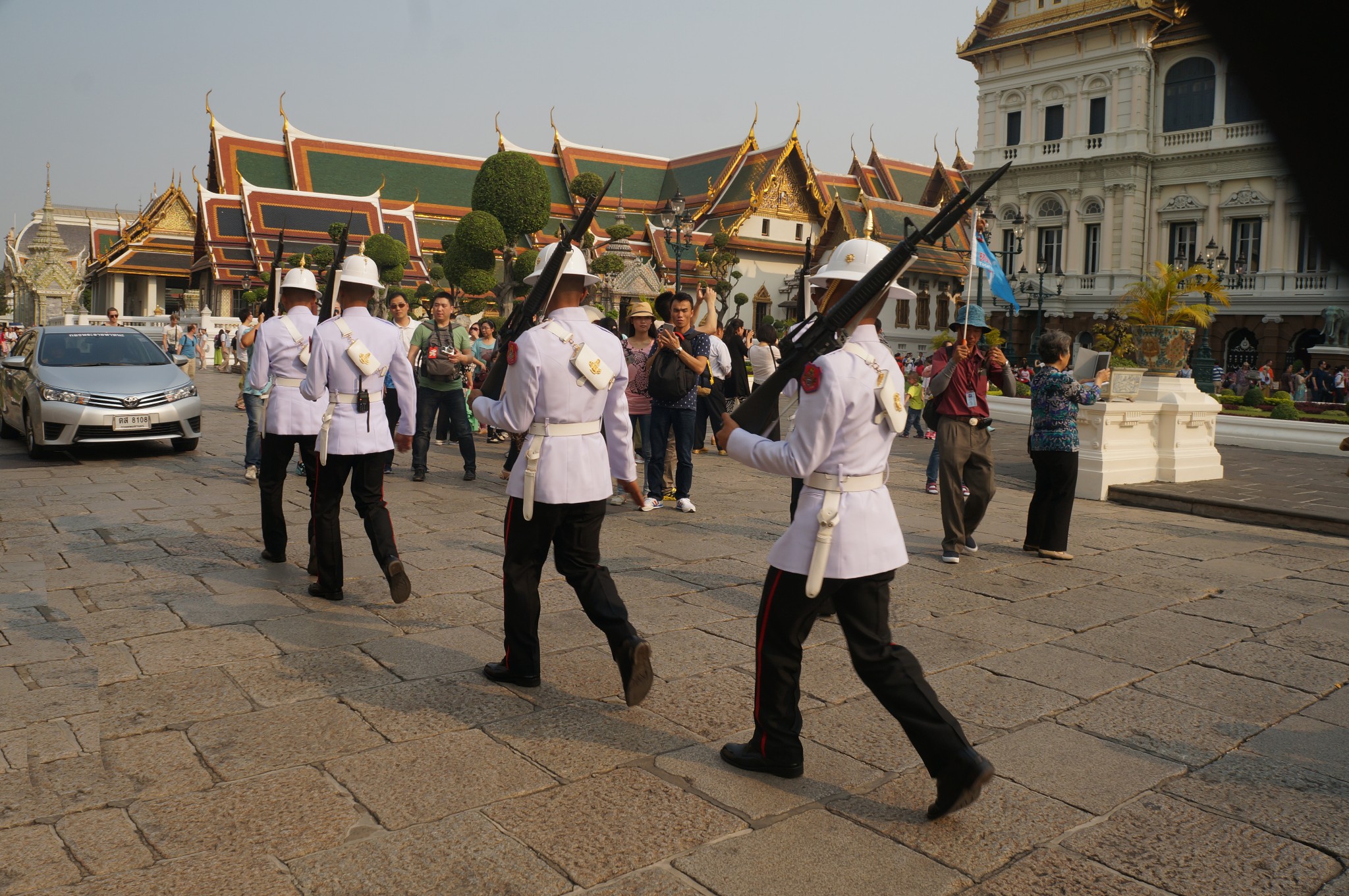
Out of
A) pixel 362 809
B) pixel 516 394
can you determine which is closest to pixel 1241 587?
pixel 516 394

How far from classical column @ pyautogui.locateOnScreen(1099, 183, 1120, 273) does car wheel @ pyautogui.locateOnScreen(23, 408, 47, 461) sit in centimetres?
3492

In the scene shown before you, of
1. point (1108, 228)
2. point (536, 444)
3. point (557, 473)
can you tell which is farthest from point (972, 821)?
point (1108, 228)

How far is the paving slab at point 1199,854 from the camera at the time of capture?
279 centimetres

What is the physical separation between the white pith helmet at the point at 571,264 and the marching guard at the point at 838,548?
116 centimetres

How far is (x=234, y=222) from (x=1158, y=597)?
131 feet

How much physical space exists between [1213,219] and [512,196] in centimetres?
2206

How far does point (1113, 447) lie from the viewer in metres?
10.6

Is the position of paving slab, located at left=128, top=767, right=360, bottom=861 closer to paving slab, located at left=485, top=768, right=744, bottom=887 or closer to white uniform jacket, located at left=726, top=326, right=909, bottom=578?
paving slab, located at left=485, top=768, right=744, bottom=887

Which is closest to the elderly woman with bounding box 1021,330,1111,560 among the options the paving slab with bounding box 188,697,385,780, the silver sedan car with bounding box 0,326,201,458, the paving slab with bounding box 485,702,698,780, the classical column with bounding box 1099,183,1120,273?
the paving slab with bounding box 485,702,698,780

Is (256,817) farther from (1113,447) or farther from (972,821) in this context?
(1113,447)

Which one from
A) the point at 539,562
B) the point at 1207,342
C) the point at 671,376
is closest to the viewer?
the point at 539,562

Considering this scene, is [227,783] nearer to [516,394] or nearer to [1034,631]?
[516,394]

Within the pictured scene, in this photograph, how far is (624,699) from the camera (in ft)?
13.6

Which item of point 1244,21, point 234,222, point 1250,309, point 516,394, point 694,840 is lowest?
point 694,840
